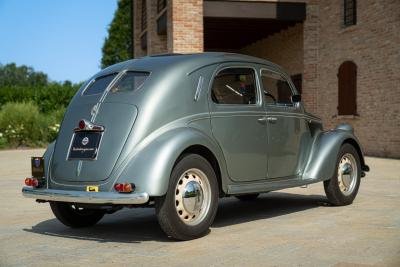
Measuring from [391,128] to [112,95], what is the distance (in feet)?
38.2

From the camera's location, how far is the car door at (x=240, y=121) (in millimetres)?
6137

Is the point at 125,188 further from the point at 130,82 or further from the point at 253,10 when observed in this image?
the point at 253,10

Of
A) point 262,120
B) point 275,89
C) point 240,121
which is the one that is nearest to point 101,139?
point 240,121

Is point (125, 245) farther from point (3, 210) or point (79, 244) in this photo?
point (3, 210)

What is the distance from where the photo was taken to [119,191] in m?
5.28

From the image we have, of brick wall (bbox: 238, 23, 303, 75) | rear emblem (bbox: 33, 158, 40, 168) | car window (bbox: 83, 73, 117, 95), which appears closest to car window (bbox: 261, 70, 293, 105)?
car window (bbox: 83, 73, 117, 95)

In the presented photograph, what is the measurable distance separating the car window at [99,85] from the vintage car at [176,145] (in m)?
0.02

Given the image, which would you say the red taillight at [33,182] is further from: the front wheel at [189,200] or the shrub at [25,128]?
the shrub at [25,128]

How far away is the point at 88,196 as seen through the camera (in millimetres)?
5359

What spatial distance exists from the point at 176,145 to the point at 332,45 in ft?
46.3

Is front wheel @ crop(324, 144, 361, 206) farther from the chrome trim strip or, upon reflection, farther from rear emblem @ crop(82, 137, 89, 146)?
rear emblem @ crop(82, 137, 89, 146)

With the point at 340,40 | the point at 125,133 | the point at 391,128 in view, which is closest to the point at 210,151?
the point at 125,133

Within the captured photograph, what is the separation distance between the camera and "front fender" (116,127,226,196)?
5230mm

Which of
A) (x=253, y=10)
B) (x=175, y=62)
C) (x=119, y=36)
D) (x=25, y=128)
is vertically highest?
(x=119, y=36)
